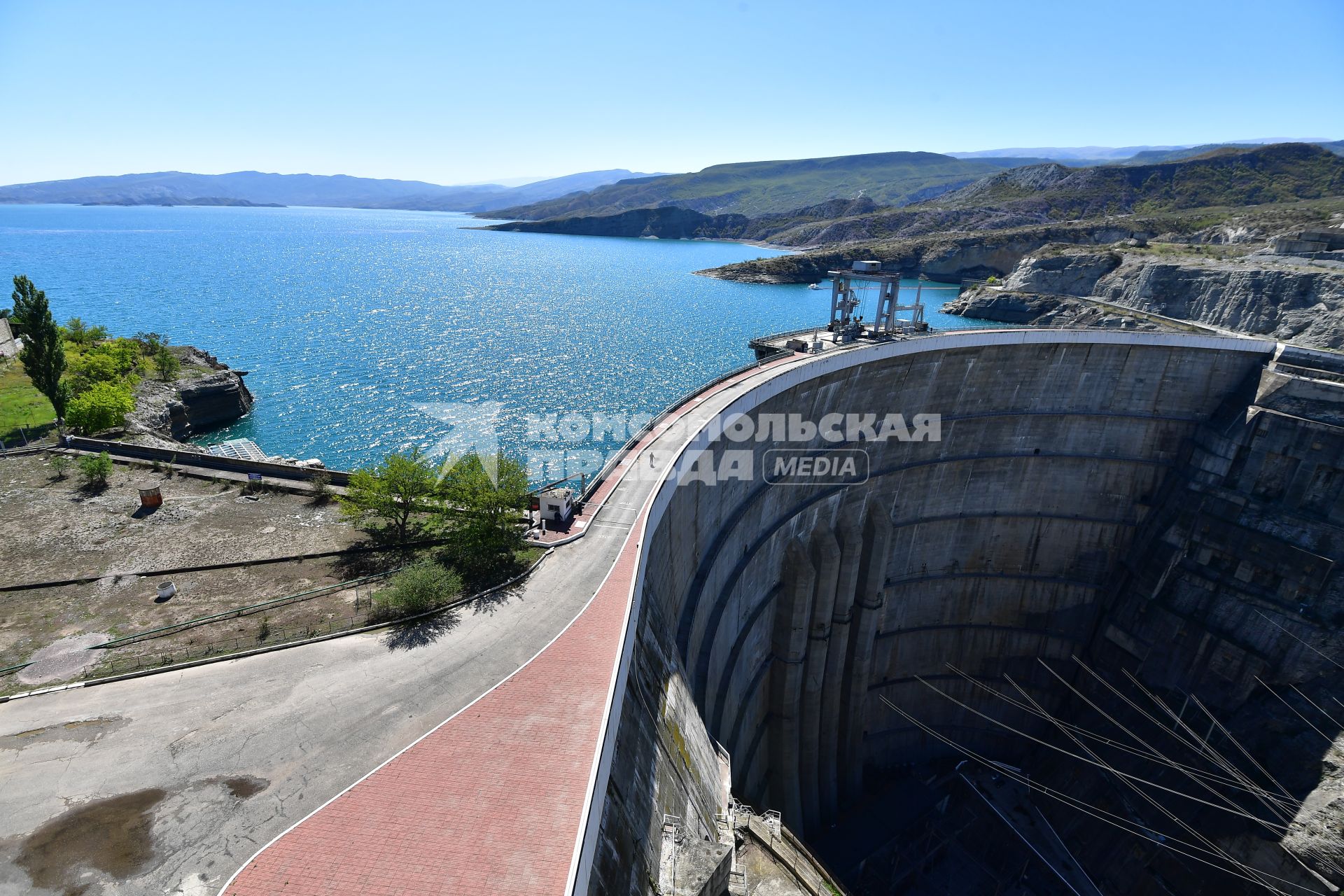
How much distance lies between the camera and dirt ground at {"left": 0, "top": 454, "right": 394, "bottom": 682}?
2084 centimetres

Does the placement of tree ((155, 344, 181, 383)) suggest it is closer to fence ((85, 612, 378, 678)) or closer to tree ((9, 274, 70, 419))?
tree ((9, 274, 70, 419))

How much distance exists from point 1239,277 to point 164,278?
199537 mm

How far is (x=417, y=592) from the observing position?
20797 millimetres

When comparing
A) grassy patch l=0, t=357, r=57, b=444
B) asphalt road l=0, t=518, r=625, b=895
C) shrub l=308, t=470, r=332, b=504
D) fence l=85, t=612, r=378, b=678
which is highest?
asphalt road l=0, t=518, r=625, b=895

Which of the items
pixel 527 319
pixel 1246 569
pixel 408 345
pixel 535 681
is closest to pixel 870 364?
pixel 1246 569

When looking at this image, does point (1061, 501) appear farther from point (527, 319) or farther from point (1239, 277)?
point (527, 319)

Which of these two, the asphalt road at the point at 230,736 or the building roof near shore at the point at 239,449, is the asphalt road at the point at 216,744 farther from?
the building roof near shore at the point at 239,449

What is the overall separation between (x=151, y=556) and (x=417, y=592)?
13501mm

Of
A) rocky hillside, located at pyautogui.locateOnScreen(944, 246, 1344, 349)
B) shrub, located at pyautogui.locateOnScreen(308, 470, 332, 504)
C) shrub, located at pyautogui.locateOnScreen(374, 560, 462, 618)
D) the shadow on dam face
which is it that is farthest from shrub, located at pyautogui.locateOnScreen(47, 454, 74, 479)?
rocky hillside, located at pyautogui.locateOnScreen(944, 246, 1344, 349)

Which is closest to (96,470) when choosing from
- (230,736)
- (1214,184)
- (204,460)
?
(204,460)

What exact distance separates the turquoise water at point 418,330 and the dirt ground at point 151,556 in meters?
20.2

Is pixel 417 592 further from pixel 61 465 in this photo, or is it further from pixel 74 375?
pixel 74 375

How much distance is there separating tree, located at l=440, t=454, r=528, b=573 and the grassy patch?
122 ft

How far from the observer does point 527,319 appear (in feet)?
351
